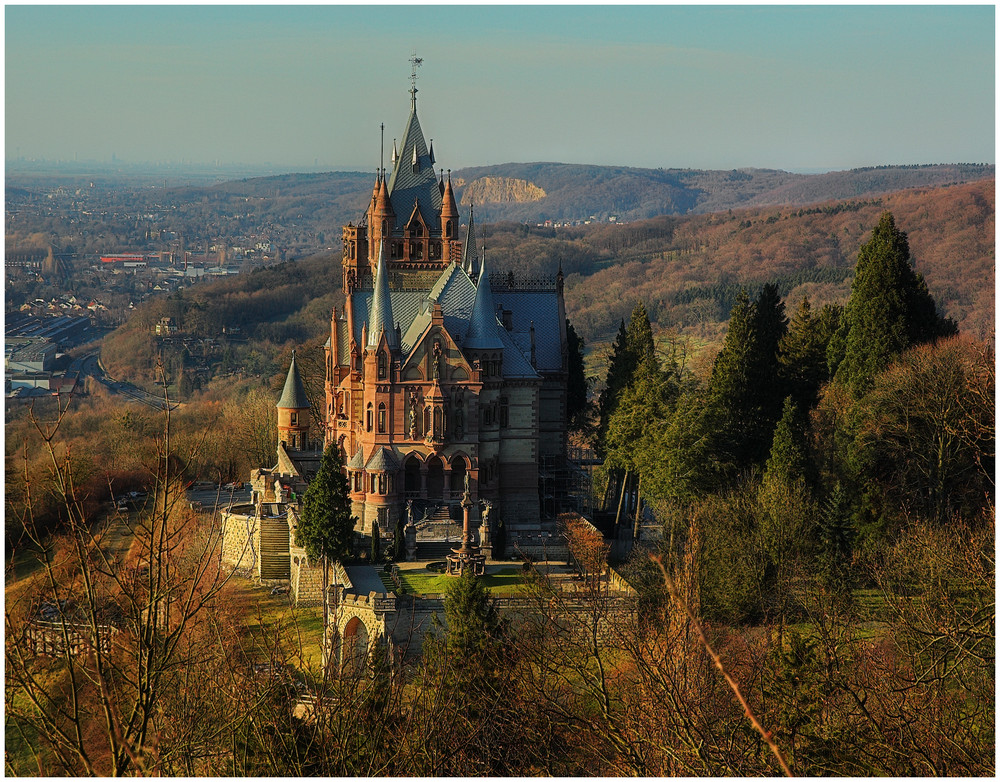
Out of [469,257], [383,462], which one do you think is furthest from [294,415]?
[469,257]

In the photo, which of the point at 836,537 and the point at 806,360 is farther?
the point at 806,360

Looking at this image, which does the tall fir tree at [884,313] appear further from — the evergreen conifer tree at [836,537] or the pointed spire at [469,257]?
the pointed spire at [469,257]

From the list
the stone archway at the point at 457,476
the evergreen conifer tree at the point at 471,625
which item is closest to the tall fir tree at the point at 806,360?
the stone archway at the point at 457,476

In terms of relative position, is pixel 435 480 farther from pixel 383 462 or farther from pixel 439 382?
pixel 439 382

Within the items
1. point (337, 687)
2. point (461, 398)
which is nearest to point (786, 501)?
point (461, 398)

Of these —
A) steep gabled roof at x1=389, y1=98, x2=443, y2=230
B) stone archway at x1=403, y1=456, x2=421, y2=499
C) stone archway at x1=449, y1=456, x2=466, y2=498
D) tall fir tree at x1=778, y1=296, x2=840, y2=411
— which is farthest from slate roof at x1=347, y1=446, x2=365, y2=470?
tall fir tree at x1=778, y1=296, x2=840, y2=411

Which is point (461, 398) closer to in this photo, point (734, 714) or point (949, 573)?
point (949, 573)
